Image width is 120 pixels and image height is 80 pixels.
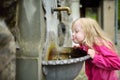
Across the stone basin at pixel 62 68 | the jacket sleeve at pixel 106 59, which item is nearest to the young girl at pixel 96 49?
the jacket sleeve at pixel 106 59

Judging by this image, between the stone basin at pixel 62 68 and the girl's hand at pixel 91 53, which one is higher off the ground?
the girl's hand at pixel 91 53

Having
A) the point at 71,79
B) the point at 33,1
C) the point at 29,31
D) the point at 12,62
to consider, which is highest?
the point at 33,1

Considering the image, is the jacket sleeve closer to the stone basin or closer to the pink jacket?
the pink jacket

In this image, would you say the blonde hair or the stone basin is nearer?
the stone basin

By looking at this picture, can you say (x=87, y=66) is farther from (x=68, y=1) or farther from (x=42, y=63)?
(x=68, y=1)

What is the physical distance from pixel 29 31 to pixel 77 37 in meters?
0.48

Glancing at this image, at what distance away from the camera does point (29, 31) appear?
351 cm

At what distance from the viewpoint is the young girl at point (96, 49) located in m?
3.55

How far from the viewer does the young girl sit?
355 centimetres

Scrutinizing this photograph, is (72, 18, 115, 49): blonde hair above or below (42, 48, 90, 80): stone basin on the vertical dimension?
above

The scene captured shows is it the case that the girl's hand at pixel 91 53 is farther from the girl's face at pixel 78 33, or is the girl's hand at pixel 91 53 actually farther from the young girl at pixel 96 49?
the girl's face at pixel 78 33

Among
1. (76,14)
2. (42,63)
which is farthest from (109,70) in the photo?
(76,14)

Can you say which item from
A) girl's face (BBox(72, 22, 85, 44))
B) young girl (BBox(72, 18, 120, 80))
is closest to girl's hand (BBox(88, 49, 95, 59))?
young girl (BBox(72, 18, 120, 80))

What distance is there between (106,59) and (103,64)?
59 millimetres
